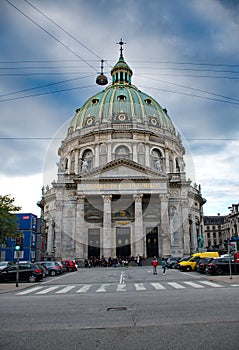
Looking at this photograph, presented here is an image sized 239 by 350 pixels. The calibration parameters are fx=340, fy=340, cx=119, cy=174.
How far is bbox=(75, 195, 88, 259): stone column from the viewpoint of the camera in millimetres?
47094

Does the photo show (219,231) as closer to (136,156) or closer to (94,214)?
(136,156)

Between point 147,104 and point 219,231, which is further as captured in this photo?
point 219,231

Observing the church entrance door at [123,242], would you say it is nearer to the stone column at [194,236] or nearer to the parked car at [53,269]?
the stone column at [194,236]

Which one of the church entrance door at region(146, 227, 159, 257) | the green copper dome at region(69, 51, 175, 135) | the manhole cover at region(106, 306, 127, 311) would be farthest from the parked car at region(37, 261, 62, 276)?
the green copper dome at region(69, 51, 175, 135)

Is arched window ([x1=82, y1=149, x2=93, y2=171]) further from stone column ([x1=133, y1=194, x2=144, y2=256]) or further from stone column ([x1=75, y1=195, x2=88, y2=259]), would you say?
stone column ([x1=133, y1=194, x2=144, y2=256])

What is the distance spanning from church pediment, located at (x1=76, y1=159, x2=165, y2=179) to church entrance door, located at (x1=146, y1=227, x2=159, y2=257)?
9.07 metres

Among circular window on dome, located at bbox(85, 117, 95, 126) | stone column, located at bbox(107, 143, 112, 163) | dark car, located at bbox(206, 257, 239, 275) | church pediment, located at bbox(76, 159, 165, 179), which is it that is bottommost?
dark car, located at bbox(206, 257, 239, 275)

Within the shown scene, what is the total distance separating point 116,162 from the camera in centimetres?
4881

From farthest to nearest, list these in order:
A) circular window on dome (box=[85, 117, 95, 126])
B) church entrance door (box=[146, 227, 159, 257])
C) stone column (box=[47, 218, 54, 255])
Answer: circular window on dome (box=[85, 117, 95, 126]) < stone column (box=[47, 218, 54, 255]) < church entrance door (box=[146, 227, 159, 257])

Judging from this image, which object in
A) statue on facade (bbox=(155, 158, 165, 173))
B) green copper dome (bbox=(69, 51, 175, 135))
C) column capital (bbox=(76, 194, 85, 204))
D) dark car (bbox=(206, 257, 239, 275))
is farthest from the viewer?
green copper dome (bbox=(69, 51, 175, 135))

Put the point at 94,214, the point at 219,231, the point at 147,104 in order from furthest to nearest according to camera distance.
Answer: the point at 219,231 → the point at 147,104 → the point at 94,214

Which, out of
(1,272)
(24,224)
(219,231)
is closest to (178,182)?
(24,224)

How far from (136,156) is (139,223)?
16.7 metres

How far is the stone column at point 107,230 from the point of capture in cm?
4546
